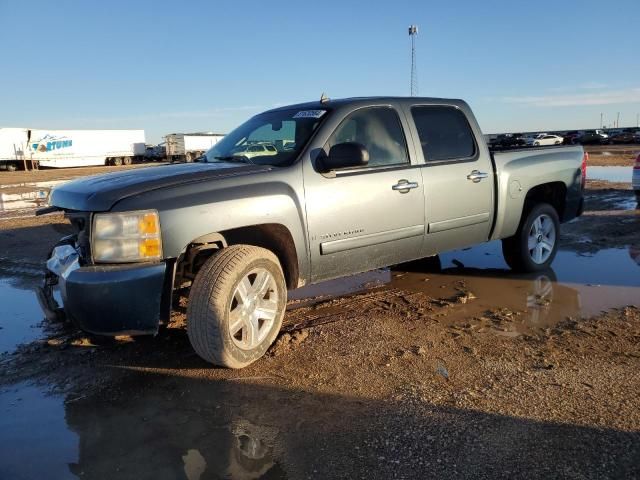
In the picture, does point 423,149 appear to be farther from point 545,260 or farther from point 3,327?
point 3,327

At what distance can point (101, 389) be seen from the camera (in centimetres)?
347

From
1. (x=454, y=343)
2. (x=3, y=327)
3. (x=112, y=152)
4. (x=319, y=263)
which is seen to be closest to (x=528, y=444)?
(x=454, y=343)

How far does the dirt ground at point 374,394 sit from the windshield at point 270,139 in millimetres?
1429

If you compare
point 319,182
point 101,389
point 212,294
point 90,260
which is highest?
point 319,182

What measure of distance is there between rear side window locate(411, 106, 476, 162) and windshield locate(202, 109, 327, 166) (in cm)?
105

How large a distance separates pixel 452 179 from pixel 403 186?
0.68 m

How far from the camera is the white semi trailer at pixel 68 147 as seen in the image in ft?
141

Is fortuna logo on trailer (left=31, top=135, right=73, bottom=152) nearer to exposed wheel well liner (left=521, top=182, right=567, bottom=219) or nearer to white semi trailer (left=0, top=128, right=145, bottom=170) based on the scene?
white semi trailer (left=0, top=128, right=145, bottom=170)

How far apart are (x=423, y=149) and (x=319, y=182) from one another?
4.22ft

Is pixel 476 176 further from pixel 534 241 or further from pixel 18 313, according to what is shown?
pixel 18 313

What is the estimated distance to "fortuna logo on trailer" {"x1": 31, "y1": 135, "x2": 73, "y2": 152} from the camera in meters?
43.7

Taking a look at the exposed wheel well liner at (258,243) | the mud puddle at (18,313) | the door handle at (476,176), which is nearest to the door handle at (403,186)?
the door handle at (476,176)

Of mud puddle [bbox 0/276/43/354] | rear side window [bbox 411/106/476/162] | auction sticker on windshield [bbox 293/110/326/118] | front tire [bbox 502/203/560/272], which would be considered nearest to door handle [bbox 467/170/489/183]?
rear side window [bbox 411/106/476/162]

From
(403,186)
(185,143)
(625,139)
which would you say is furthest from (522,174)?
(625,139)
